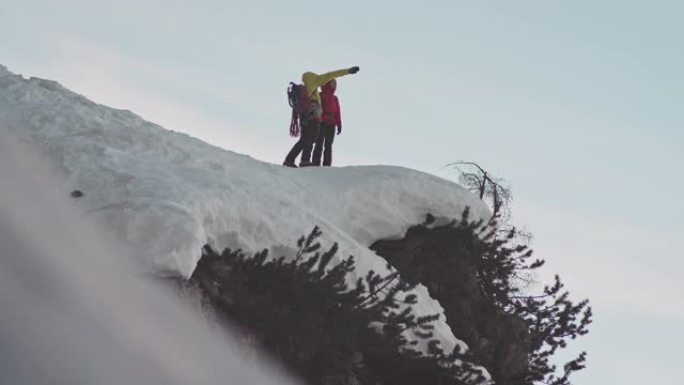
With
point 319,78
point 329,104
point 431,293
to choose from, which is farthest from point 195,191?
point 329,104

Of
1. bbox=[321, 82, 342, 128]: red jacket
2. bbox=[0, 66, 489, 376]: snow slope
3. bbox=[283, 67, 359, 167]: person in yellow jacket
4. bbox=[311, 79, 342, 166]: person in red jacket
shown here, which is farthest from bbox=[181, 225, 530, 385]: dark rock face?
bbox=[321, 82, 342, 128]: red jacket

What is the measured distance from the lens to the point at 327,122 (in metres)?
14.4

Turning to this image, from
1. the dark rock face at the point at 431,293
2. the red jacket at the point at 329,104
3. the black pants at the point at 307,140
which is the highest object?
the red jacket at the point at 329,104

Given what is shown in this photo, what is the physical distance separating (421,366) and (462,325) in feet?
6.58

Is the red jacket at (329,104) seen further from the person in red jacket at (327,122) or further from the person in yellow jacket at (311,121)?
the person in yellow jacket at (311,121)

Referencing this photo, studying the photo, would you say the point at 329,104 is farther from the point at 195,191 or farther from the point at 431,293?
the point at 195,191

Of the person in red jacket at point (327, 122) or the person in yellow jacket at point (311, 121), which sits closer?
the person in yellow jacket at point (311, 121)

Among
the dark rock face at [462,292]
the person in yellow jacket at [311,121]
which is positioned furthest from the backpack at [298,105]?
the dark rock face at [462,292]

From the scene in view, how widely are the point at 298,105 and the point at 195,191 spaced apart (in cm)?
591

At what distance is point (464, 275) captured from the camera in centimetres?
1138

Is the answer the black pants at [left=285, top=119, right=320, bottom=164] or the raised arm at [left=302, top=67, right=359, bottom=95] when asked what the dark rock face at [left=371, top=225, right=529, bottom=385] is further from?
the raised arm at [left=302, top=67, right=359, bottom=95]

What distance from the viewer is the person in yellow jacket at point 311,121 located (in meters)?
14.0

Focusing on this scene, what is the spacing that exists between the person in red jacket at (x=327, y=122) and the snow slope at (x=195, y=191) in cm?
189

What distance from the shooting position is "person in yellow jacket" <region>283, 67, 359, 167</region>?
45.9 feet
